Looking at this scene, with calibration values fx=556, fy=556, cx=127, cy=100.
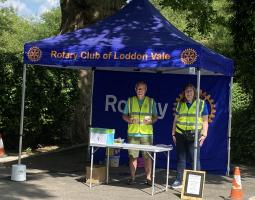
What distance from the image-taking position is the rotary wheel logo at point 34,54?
9.65 metres

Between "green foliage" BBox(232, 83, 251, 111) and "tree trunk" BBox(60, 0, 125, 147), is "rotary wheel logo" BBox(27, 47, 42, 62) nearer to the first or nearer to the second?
"tree trunk" BBox(60, 0, 125, 147)

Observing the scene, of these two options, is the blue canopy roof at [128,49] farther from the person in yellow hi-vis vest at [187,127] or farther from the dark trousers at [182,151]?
the dark trousers at [182,151]

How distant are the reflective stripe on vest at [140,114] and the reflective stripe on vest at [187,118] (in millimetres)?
501

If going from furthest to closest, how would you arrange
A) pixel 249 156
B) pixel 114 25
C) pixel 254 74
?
pixel 254 74, pixel 249 156, pixel 114 25

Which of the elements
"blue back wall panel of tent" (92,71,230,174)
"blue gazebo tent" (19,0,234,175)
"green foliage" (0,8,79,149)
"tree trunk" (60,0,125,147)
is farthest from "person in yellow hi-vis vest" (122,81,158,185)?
"tree trunk" (60,0,125,147)

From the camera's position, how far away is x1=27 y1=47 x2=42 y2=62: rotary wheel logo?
9648 millimetres

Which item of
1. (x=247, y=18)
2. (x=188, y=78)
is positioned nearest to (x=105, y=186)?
(x=188, y=78)

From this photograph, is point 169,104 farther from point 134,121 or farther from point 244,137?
point 244,137

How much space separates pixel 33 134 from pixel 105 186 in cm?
515

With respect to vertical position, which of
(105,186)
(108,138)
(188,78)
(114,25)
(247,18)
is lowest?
(105,186)

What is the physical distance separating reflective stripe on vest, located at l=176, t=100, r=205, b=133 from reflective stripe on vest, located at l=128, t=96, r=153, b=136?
0.50 meters

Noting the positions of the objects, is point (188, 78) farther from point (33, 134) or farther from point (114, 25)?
point (33, 134)

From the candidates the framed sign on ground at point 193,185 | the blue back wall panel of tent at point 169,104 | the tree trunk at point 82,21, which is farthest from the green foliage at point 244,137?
the framed sign on ground at point 193,185

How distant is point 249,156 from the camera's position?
1404cm
